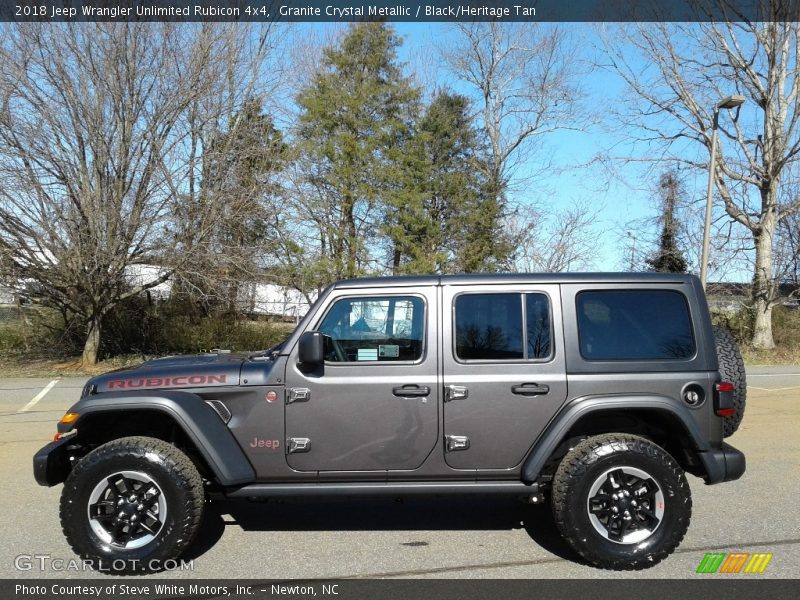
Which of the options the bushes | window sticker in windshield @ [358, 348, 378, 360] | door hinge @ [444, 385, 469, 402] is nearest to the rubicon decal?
window sticker in windshield @ [358, 348, 378, 360]

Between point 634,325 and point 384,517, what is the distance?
7.78 ft

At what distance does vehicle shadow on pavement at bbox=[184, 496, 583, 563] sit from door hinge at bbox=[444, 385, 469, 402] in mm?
881

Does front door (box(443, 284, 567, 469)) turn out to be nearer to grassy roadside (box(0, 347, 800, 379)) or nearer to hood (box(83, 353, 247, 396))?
hood (box(83, 353, 247, 396))

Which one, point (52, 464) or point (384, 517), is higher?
point (52, 464)

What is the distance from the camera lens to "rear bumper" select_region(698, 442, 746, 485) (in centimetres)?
424

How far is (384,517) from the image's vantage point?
5.20 metres

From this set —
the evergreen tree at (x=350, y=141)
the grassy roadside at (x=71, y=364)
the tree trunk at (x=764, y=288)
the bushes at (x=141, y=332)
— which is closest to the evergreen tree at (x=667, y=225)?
the tree trunk at (x=764, y=288)

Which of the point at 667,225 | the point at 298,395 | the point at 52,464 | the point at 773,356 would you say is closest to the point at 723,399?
the point at 298,395

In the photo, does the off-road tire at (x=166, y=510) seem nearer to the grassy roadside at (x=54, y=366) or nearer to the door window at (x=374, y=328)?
the door window at (x=374, y=328)

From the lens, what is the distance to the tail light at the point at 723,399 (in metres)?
4.29

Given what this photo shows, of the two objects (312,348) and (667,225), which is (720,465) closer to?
(312,348)

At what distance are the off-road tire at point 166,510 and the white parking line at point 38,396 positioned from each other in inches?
315

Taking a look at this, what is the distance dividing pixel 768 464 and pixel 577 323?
12.9 ft

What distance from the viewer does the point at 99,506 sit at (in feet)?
13.6
